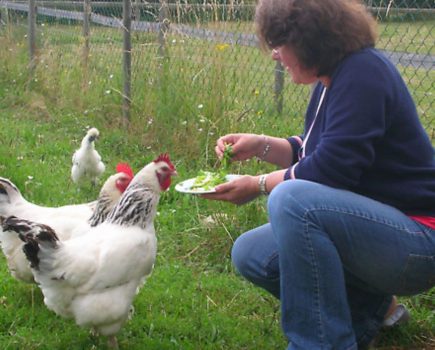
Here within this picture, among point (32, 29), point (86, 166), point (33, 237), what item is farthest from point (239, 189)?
point (32, 29)

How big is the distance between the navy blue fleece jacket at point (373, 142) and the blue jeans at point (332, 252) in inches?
3.2

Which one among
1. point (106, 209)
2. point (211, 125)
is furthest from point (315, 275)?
point (211, 125)

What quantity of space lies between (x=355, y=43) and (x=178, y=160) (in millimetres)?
3520

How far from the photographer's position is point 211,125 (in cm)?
580

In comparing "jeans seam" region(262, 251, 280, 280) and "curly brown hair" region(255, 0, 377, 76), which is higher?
"curly brown hair" region(255, 0, 377, 76)

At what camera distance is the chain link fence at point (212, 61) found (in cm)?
537

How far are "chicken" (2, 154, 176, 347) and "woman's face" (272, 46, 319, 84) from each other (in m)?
1.08

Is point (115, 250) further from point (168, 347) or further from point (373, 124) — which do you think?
point (373, 124)

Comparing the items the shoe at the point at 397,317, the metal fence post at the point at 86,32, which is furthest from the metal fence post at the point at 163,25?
the shoe at the point at 397,317

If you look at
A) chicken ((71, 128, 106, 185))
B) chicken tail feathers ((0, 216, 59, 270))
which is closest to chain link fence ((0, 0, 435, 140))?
chicken ((71, 128, 106, 185))

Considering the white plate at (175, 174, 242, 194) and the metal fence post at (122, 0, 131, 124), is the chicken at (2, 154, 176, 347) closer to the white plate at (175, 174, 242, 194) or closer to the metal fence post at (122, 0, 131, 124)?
the white plate at (175, 174, 242, 194)

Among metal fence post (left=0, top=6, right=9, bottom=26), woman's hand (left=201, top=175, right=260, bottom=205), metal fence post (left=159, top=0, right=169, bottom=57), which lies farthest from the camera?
metal fence post (left=0, top=6, right=9, bottom=26)

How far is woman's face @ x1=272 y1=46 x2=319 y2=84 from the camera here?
2781mm

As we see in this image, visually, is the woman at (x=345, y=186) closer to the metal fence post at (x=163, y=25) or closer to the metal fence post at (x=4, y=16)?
the metal fence post at (x=163, y=25)
